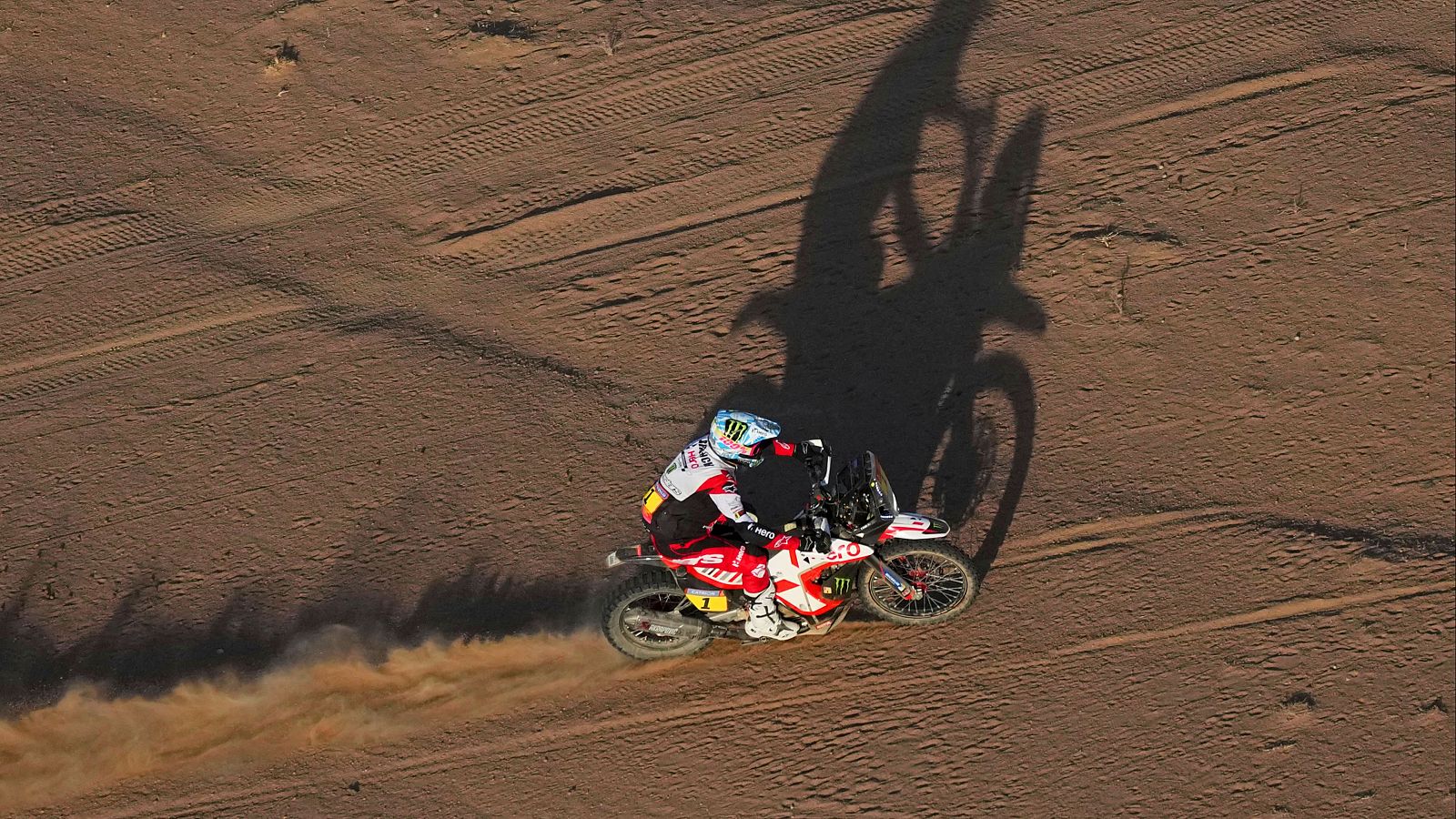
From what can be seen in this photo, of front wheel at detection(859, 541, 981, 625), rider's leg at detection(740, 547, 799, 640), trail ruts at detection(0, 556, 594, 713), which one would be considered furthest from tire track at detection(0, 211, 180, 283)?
front wheel at detection(859, 541, 981, 625)

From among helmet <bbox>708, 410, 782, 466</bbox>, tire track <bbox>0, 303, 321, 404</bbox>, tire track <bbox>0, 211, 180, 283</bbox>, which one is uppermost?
tire track <bbox>0, 211, 180, 283</bbox>

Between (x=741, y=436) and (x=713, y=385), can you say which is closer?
(x=741, y=436)

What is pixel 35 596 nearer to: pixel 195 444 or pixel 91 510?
pixel 91 510

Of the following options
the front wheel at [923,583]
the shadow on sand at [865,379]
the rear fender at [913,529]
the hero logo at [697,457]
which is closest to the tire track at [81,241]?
the shadow on sand at [865,379]

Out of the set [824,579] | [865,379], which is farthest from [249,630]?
[865,379]

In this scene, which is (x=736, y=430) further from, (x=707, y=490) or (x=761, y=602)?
(x=761, y=602)

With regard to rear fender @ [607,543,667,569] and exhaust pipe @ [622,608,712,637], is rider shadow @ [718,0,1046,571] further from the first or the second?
rear fender @ [607,543,667,569]
